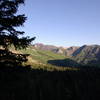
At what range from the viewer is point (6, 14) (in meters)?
11.3

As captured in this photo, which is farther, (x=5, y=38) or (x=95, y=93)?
(x=5, y=38)

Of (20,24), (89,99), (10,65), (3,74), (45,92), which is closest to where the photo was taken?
(89,99)

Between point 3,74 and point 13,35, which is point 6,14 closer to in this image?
point 13,35

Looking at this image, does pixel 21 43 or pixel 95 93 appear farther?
pixel 21 43

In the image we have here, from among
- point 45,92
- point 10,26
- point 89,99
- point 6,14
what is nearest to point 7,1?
point 6,14

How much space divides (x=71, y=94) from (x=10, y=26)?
7.08m

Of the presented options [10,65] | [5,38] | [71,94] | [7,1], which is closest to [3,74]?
[10,65]

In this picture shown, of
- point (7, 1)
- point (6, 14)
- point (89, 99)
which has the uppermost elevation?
point (7, 1)

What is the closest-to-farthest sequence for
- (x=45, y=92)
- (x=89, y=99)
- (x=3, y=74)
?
(x=89, y=99) < (x=45, y=92) < (x=3, y=74)

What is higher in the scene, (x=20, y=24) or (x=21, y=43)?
(x=20, y=24)

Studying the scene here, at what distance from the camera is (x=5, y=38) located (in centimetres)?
1092

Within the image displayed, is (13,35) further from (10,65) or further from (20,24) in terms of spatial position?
(10,65)

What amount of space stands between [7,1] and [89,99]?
27.5 ft

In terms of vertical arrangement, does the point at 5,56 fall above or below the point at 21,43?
below
